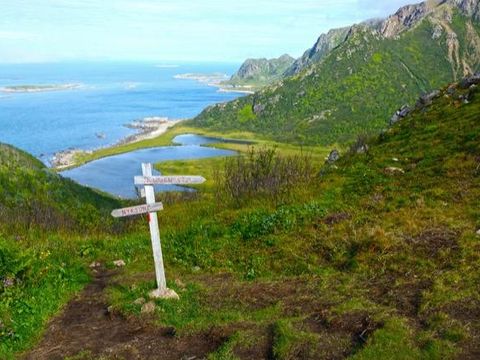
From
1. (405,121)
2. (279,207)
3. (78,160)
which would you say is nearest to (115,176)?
(78,160)

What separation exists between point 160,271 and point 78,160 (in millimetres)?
160163

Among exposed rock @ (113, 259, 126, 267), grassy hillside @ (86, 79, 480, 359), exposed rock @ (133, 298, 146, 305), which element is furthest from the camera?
exposed rock @ (113, 259, 126, 267)

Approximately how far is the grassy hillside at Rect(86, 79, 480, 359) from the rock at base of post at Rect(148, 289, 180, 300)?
0.25 meters

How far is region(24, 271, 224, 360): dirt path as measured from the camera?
33.2 ft

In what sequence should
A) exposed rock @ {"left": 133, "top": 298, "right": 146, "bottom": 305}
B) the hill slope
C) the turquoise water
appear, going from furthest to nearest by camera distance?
the turquoise water
the hill slope
exposed rock @ {"left": 133, "top": 298, "right": 146, "bottom": 305}

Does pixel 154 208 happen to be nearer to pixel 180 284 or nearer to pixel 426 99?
pixel 180 284

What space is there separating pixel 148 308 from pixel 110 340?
1359 millimetres

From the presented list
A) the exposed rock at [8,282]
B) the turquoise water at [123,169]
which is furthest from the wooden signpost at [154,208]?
the turquoise water at [123,169]

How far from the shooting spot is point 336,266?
13.9 meters

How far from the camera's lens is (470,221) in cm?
1494

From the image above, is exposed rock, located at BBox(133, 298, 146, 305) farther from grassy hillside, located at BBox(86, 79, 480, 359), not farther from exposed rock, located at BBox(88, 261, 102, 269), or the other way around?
exposed rock, located at BBox(88, 261, 102, 269)

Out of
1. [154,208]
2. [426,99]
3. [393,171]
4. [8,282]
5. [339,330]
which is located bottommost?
[339,330]

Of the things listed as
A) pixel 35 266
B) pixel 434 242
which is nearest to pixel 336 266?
pixel 434 242

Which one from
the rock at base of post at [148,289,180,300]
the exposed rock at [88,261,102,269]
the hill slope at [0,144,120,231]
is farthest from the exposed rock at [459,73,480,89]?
the rock at base of post at [148,289,180,300]
